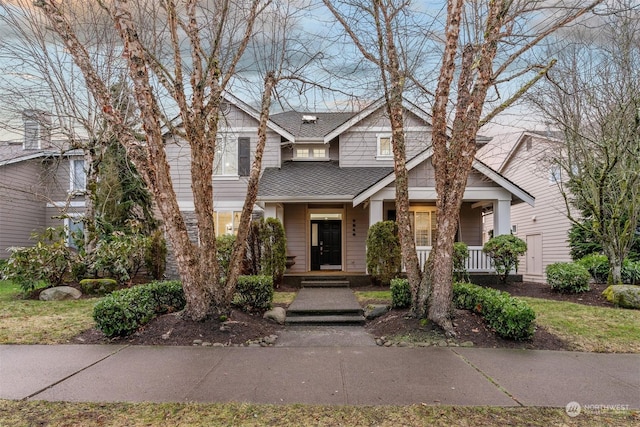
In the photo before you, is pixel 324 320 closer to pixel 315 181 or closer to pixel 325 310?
pixel 325 310

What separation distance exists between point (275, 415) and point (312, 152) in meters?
13.1

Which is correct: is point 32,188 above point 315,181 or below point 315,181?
above

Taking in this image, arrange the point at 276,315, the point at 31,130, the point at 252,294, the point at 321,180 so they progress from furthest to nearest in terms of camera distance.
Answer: the point at 321,180 → the point at 31,130 → the point at 252,294 → the point at 276,315

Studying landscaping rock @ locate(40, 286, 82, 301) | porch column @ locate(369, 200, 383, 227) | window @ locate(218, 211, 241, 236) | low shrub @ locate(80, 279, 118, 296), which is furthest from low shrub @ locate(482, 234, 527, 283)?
landscaping rock @ locate(40, 286, 82, 301)

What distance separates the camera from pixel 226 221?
1473cm

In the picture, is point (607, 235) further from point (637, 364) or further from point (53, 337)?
point (53, 337)

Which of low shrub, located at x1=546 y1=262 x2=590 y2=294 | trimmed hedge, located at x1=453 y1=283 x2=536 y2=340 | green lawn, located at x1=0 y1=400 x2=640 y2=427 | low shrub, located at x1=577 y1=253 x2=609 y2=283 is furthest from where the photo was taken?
low shrub, located at x1=577 y1=253 x2=609 y2=283

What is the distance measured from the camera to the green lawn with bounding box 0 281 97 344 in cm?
627

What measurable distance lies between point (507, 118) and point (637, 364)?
8.76 meters

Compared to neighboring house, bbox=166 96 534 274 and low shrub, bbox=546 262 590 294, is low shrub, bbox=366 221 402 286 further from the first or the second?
low shrub, bbox=546 262 590 294

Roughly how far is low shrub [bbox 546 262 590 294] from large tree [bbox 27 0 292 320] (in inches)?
334

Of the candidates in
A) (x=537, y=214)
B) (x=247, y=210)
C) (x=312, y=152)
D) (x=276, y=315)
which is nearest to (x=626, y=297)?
(x=276, y=315)

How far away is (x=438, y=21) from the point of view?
732 centimetres

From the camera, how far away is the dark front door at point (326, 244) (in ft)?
48.5
